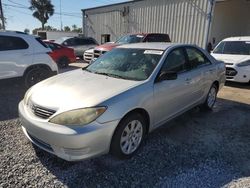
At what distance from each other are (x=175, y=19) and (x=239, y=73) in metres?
9.23

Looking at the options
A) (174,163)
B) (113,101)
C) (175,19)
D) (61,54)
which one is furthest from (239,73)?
(175,19)

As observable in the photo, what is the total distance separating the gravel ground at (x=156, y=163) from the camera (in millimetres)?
2707

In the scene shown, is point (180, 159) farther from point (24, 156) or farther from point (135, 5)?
point (135, 5)

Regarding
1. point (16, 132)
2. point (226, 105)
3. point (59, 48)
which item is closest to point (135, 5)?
point (59, 48)

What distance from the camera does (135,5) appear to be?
1797 centimetres

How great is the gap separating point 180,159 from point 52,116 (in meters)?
1.83

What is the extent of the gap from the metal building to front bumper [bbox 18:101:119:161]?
13.2 m

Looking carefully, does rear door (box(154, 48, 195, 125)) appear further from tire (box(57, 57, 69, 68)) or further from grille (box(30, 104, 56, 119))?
tire (box(57, 57, 69, 68))

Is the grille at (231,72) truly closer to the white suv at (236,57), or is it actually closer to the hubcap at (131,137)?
the white suv at (236,57)

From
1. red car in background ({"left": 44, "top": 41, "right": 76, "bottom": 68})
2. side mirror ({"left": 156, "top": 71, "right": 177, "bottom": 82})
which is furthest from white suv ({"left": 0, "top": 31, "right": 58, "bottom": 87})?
red car in background ({"left": 44, "top": 41, "right": 76, "bottom": 68})

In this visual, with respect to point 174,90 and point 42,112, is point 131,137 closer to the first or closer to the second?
point 174,90

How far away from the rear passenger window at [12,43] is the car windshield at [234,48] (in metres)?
7.02

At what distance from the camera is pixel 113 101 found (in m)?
2.75

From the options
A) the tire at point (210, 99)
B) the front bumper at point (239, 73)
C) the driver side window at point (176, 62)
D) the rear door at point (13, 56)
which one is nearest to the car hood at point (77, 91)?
the driver side window at point (176, 62)
